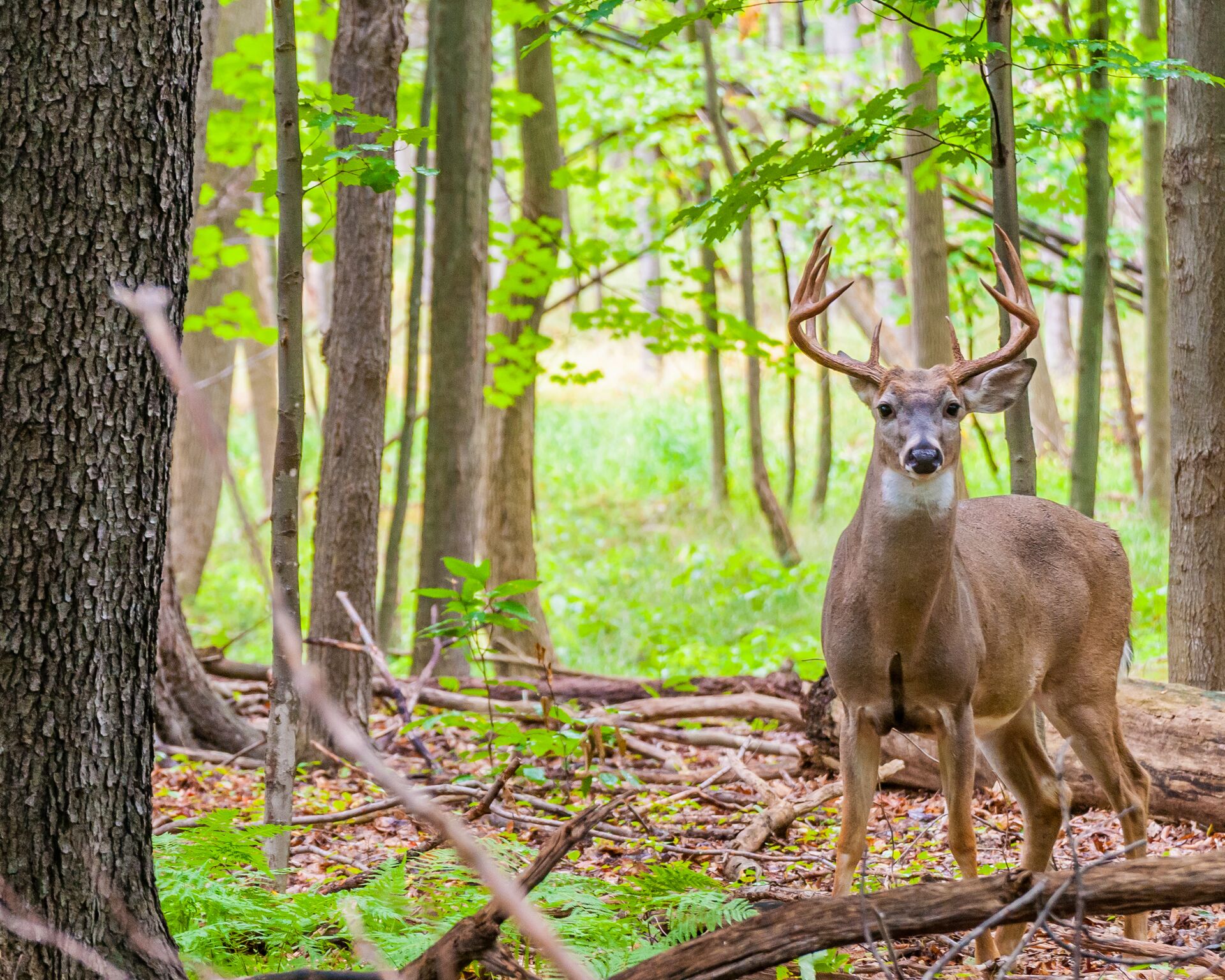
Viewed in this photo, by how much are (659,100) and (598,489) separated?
22.0 feet

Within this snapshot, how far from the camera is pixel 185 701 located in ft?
20.7

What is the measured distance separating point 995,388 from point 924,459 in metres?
0.63

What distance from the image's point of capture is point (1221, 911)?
13.6 ft

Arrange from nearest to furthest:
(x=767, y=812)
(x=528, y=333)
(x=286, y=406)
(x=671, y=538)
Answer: (x=286, y=406)
(x=767, y=812)
(x=528, y=333)
(x=671, y=538)

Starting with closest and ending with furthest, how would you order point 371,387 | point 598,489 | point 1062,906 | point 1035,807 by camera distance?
point 1062,906, point 1035,807, point 371,387, point 598,489

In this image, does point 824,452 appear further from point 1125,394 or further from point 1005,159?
point 1005,159

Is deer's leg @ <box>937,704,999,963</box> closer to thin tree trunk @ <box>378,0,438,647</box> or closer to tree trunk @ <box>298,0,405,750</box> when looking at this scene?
tree trunk @ <box>298,0,405,750</box>

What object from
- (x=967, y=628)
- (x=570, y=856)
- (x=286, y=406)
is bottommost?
(x=570, y=856)

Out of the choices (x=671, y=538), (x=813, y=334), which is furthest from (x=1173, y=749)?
(x=671, y=538)

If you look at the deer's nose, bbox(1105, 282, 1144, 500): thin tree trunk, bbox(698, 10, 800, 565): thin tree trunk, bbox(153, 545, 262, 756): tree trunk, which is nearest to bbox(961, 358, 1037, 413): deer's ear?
the deer's nose

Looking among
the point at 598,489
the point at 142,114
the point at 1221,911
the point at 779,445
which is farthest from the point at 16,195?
the point at 779,445

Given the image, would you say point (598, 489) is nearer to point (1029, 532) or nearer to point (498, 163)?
point (498, 163)

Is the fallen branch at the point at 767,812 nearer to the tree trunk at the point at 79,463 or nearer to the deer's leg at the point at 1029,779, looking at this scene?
the deer's leg at the point at 1029,779

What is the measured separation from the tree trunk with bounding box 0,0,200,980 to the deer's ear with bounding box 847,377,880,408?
8.31 ft
